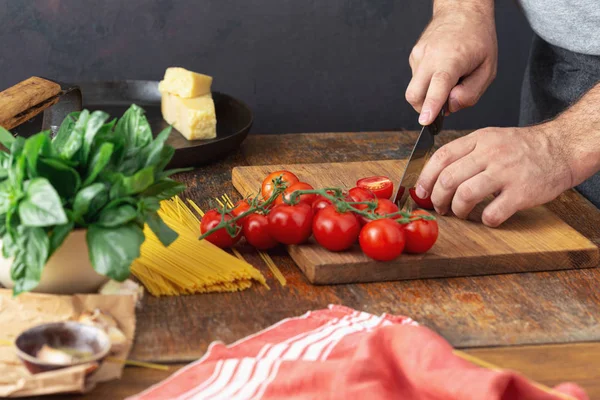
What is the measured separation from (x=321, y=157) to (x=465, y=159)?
0.57 m

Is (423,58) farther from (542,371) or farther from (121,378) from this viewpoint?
(121,378)

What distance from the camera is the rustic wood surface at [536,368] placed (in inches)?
39.4

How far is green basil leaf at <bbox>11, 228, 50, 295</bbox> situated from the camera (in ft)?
3.46

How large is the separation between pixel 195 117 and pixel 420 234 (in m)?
0.79

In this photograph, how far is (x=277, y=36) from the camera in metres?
2.80

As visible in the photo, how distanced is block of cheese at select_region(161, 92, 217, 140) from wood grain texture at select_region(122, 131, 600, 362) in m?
0.59

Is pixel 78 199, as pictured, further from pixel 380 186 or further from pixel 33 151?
pixel 380 186

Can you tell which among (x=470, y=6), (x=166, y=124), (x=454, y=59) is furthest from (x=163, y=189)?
(x=470, y=6)

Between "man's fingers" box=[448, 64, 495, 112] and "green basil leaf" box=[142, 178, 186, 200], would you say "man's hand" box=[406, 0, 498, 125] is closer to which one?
"man's fingers" box=[448, 64, 495, 112]

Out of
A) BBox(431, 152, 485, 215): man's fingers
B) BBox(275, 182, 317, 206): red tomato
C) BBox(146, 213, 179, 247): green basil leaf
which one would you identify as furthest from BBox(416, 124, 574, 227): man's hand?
BBox(146, 213, 179, 247): green basil leaf

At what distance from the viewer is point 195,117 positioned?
6.31 ft

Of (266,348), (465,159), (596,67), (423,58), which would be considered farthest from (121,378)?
(596,67)

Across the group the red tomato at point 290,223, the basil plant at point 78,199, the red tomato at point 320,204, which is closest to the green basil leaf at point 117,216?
the basil plant at point 78,199

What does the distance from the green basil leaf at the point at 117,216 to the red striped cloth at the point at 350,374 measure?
205mm
